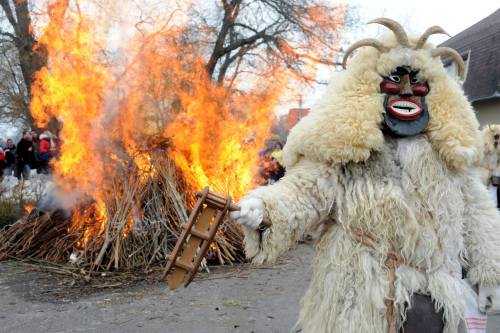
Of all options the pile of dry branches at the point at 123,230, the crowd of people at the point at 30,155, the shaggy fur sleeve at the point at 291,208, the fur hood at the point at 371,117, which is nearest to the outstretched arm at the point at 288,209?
the shaggy fur sleeve at the point at 291,208

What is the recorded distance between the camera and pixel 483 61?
19891mm

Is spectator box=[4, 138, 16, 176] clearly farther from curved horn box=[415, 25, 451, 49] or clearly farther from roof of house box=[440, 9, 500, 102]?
roof of house box=[440, 9, 500, 102]

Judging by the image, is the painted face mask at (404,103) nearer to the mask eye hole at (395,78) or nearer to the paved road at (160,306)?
the mask eye hole at (395,78)

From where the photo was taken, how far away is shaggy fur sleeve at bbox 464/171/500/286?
2584 mm

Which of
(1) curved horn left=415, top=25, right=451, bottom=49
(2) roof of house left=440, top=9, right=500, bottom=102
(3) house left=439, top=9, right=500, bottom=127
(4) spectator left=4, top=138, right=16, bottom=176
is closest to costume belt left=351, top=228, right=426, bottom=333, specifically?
(1) curved horn left=415, top=25, right=451, bottom=49

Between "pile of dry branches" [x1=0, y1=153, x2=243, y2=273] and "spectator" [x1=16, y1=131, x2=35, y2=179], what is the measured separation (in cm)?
609

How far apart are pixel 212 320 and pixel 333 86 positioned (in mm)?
2694

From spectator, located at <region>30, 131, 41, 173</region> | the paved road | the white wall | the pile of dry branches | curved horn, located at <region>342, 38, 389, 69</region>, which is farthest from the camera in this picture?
the white wall

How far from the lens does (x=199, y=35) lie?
42.5 feet

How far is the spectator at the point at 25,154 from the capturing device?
41.7 feet

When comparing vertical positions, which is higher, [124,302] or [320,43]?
[320,43]

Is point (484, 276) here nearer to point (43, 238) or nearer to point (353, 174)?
point (353, 174)

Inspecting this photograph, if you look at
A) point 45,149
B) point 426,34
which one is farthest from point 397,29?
point 45,149

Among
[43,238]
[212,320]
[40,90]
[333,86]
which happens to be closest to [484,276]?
[333,86]
